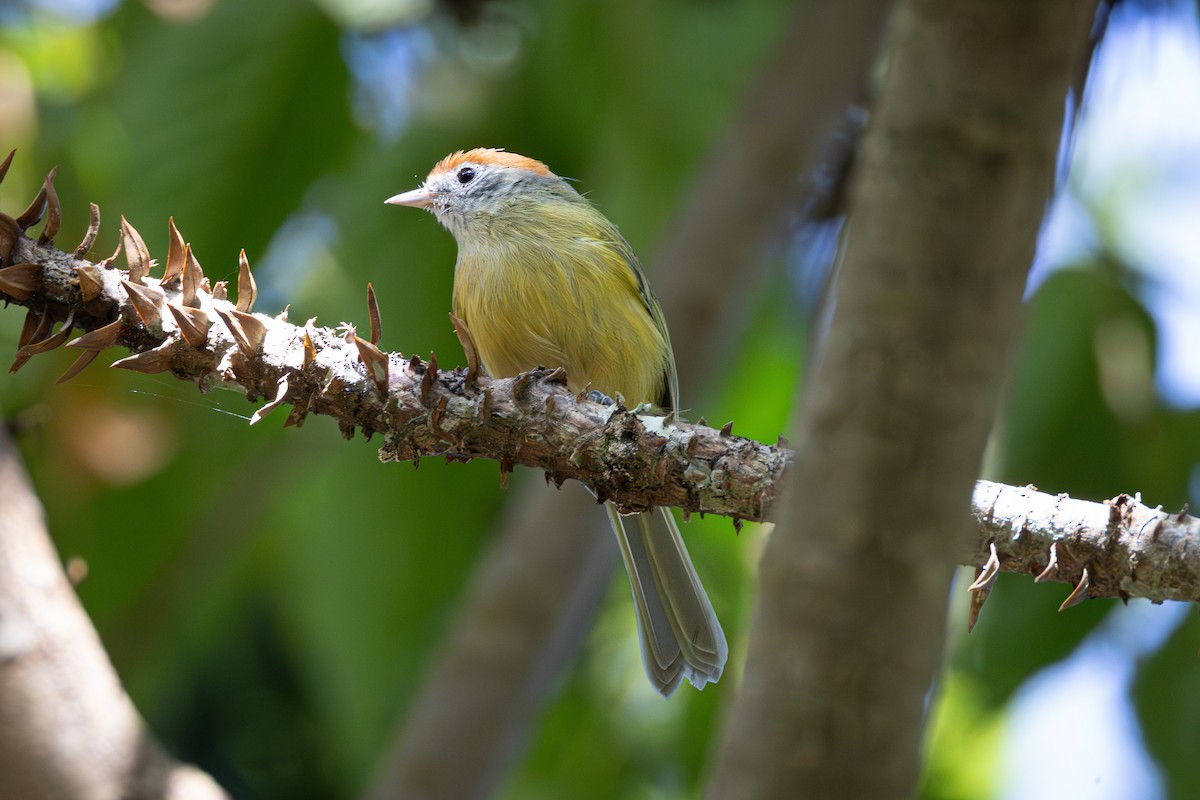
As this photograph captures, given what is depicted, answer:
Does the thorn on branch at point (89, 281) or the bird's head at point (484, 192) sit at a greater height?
the thorn on branch at point (89, 281)

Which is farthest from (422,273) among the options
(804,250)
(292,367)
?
(292,367)

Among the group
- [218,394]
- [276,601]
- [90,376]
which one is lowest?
[276,601]

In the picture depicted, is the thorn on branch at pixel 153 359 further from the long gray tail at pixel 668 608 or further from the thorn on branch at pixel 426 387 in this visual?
the long gray tail at pixel 668 608

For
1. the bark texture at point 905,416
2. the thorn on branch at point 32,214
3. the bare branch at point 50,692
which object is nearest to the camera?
the bark texture at point 905,416

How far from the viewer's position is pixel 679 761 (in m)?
5.59

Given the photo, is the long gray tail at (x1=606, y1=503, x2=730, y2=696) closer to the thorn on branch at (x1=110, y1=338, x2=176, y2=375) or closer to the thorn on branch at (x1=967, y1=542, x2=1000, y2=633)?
the thorn on branch at (x1=967, y1=542, x2=1000, y2=633)

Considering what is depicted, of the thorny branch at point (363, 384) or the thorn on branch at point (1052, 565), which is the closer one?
the thorny branch at point (363, 384)

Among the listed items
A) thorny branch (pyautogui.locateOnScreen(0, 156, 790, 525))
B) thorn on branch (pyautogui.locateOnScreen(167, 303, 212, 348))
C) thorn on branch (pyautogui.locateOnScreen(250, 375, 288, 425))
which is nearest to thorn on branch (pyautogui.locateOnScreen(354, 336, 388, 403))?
thorny branch (pyautogui.locateOnScreen(0, 156, 790, 525))

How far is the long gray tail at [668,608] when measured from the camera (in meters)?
3.82

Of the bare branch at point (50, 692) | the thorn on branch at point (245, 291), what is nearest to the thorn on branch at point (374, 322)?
the thorn on branch at point (245, 291)

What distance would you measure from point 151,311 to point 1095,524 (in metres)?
1.75

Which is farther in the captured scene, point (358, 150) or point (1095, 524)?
point (358, 150)

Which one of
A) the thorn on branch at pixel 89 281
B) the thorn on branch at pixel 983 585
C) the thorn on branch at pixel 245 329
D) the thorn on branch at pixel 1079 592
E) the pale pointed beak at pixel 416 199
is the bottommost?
the pale pointed beak at pixel 416 199

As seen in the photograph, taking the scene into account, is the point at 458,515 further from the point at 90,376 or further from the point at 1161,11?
the point at 1161,11
